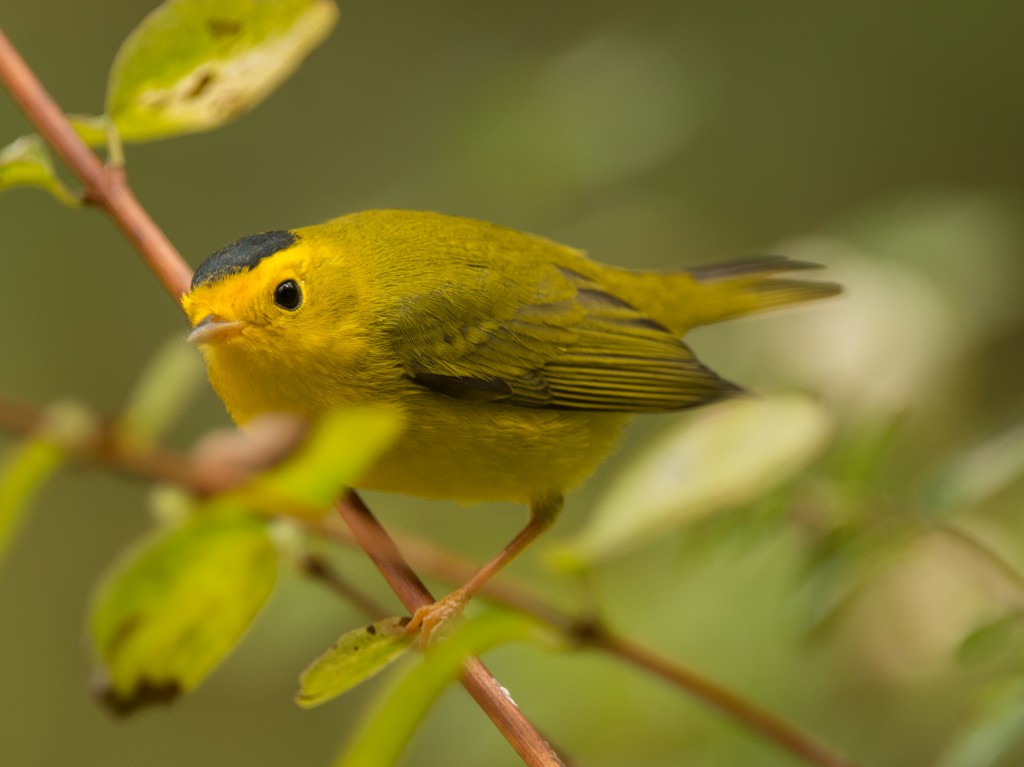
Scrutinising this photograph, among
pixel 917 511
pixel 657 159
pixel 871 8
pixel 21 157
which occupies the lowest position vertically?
pixel 871 8

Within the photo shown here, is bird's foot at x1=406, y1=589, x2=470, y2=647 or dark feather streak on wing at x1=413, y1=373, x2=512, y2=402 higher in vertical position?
dark feather streak on wing at x1=413, y1=373, x2=512, y2=402

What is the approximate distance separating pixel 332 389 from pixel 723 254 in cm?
232

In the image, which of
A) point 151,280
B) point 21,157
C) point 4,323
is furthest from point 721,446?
point 151,280

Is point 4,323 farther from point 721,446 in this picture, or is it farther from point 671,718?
point 721,446

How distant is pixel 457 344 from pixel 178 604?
5.75 ft

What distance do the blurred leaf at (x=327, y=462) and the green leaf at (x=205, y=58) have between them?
3.69 ft

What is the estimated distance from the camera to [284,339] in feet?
8.70

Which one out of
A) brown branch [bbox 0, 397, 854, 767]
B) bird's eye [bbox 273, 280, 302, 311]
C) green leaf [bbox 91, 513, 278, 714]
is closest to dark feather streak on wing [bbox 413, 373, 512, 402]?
bird's eye [bbox 273, 280, 302, 311]

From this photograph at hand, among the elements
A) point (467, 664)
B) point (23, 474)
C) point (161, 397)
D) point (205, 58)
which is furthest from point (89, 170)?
point (467, 664)

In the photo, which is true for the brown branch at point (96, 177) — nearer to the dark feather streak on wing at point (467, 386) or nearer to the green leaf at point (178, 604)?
the green leaf at point (178, 604)

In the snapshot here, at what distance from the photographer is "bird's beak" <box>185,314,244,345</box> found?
2.46 metres

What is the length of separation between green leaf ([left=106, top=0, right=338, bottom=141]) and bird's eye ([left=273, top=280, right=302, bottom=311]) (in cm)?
57

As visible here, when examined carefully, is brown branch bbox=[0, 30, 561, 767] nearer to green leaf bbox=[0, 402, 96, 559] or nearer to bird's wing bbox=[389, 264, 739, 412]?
green leaf bbox=[0, 402, 96, 559]

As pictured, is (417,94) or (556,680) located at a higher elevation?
(417,94)
